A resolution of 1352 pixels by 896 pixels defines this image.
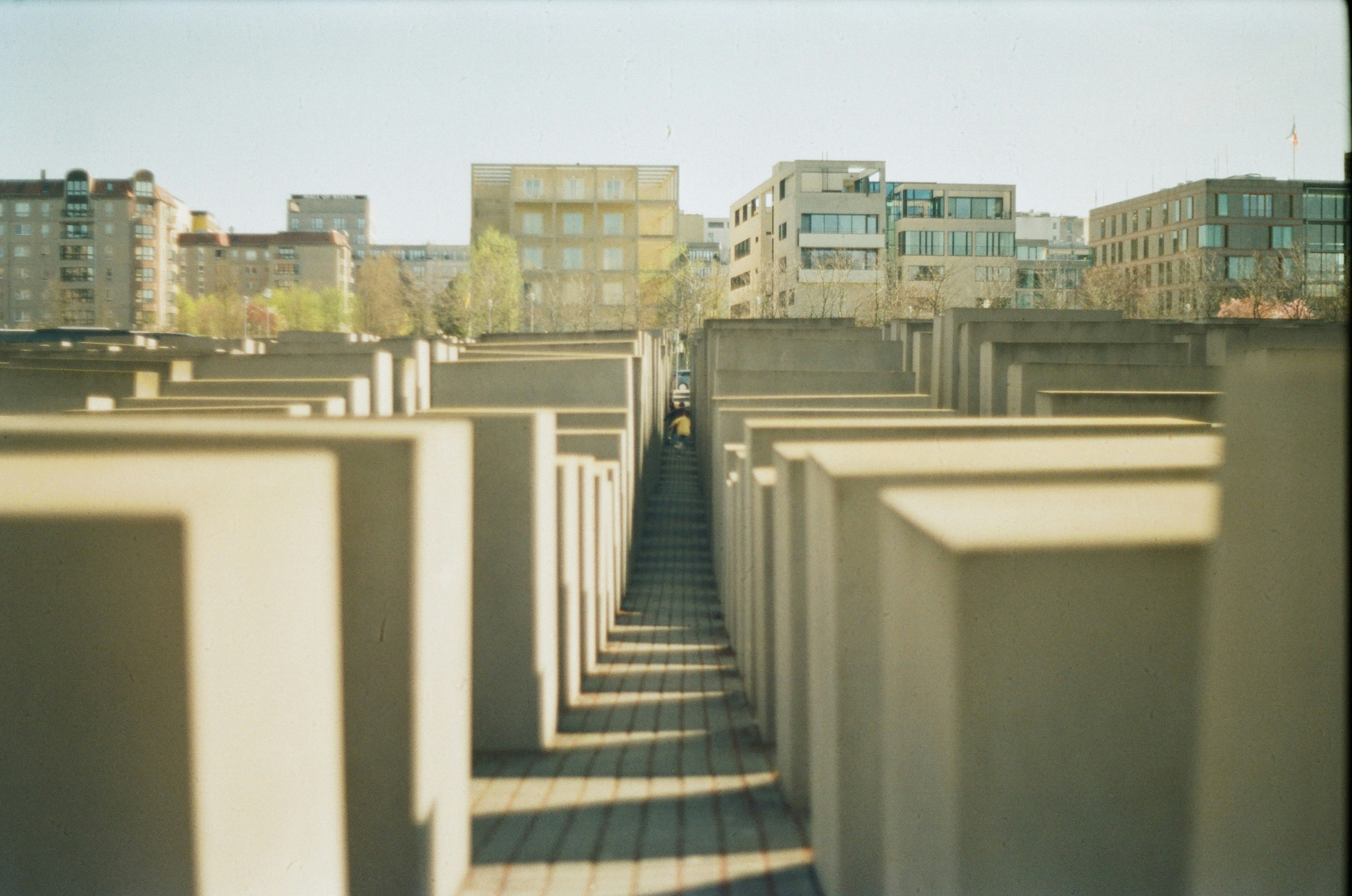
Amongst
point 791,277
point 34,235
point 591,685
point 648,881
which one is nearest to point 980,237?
point 791,277

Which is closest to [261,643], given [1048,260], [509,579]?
[509,579]

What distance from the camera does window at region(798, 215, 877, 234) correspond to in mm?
70875

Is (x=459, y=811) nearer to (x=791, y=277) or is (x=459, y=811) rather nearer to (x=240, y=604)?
(x=240, y=604)

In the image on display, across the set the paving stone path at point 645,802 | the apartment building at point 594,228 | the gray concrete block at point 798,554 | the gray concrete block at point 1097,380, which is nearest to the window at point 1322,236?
the apartment building at point 594,228

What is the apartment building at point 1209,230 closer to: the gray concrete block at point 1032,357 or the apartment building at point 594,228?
the apartment building at point 594,228

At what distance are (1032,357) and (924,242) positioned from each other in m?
64.9

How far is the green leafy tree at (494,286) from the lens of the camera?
58.4 meters

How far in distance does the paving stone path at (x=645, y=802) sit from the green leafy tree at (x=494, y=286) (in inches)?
1862

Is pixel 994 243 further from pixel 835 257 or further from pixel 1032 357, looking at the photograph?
pixel 1032 357

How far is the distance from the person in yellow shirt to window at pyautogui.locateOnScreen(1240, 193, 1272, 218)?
46302 mm

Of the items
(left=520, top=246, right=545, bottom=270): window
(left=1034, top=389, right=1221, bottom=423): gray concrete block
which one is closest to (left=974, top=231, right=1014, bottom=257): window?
(left=520, top=246, right=545, bottom=270): window

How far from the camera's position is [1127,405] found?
9875mm

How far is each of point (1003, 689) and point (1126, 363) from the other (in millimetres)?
10175

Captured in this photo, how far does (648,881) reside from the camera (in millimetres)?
6000
